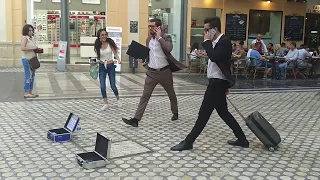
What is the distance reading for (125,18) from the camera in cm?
1446

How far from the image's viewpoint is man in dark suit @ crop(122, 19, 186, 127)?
633cm

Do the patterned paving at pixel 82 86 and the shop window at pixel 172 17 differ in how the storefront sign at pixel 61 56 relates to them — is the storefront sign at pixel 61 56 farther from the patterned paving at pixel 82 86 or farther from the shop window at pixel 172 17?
the shop window at pixel 172 17

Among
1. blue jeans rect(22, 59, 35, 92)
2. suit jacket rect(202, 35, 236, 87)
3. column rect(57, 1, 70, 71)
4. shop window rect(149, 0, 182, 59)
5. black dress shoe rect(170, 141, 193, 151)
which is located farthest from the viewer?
shop window rect(149, 0, 182, 59)

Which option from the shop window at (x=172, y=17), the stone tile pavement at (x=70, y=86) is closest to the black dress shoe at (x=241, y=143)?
the stone tile pavement at (x=70, y=86)

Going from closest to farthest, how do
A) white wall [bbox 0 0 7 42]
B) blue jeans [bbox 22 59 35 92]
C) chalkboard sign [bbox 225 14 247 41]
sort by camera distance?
blue jeans [bbox 22 59 35 92] < white wall [bbox 0 0 7 42] < chalkboard sign [bbox 225 14 247 41]

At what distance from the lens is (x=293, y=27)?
1714 cm

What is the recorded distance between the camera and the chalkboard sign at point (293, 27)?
16984 mm

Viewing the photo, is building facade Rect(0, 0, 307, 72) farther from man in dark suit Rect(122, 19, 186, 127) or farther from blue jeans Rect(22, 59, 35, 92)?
man in dark suit Rect(122, 19, 186, 127)

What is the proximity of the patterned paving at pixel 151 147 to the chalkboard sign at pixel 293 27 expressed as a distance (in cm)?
952

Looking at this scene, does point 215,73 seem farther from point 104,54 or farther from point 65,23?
point 65,23

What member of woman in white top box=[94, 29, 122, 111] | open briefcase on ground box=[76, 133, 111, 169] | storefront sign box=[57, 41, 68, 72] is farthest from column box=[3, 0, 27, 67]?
open briefcase on ground box=[76, 133, 111, 169]

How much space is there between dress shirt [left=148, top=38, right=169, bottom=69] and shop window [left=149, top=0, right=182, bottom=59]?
355 inches

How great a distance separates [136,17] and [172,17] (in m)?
1.79

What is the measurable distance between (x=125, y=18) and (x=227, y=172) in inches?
428
